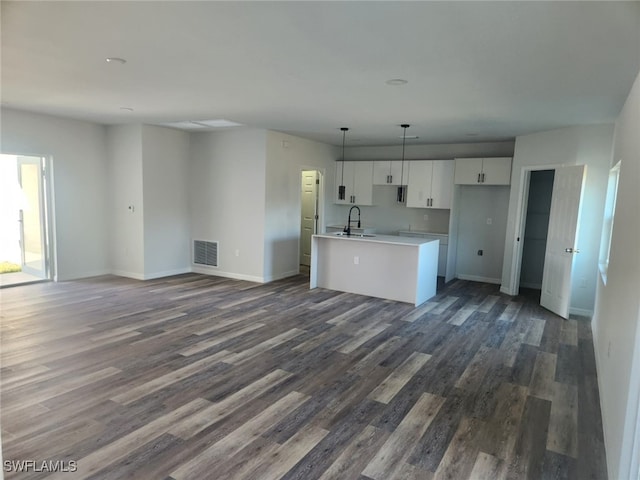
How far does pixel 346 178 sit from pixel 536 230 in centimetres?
381

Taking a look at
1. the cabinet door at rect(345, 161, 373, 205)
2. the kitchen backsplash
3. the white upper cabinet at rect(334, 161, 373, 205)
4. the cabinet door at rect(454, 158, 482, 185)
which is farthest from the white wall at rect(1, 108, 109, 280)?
the cabinet door at rect(454, 158, 482, 185)

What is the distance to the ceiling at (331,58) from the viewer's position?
2240 mm

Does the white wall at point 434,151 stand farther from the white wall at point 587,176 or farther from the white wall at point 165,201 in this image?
the white wall at point 165,201

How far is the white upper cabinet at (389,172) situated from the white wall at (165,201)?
3.74 m

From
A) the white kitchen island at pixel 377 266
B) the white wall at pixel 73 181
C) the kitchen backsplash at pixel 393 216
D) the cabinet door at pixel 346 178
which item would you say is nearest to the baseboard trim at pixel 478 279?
the kitchen backsplash at pixel 393 216

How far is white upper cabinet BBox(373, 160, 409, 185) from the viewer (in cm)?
790

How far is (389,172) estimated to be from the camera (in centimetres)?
805

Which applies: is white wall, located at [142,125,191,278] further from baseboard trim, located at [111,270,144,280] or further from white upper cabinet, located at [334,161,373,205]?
white upper cabinet, located at [334,161,373,205]

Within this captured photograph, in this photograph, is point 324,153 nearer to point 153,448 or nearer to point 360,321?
point 360,321

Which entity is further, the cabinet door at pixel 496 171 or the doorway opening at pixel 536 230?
the doorway opening at pixel 536 230

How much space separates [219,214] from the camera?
7215 mm

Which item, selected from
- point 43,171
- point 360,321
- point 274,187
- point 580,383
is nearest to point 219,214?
point 274,187

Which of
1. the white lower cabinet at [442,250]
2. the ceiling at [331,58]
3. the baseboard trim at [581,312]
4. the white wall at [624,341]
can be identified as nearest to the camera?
the white wall at [624,341]

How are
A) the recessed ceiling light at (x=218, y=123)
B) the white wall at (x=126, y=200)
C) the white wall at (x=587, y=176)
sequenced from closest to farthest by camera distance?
the white wall at (x=587, y=176) → the recessed ceiling light at (x=218, y=123) → the white wall at (x=126, y=200)
